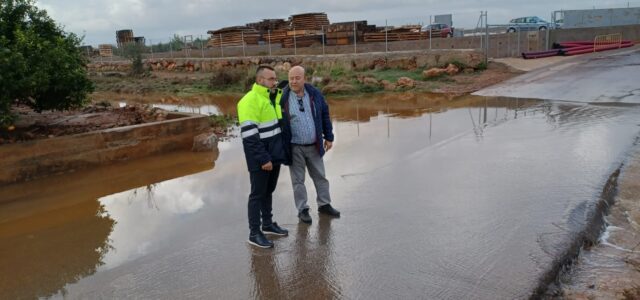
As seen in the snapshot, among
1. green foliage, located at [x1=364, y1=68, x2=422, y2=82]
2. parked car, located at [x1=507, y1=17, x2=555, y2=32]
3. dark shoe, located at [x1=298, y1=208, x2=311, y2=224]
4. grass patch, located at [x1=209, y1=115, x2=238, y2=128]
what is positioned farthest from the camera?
parked car, located at [x1=507, y1=17, x2=555, y2=32]

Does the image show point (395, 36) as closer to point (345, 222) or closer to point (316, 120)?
point (316, 120)

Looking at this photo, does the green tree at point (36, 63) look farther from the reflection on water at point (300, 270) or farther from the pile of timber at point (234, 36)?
the pile of timber at point (234, 36)

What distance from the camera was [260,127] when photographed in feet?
15.2

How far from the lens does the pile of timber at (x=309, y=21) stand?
32.9 meters

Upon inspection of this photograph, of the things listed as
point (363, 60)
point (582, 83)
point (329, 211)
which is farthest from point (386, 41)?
point (329, 211)

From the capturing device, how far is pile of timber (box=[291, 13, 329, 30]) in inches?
1294

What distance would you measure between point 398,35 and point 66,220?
921 inches

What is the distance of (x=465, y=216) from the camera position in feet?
16.8

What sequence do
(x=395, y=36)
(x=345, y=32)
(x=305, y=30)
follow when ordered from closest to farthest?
(x=395, y=36) < (x=345, y=32) < (x=305, y=30)

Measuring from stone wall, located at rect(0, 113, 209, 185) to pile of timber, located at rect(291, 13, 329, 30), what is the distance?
24.0 meters

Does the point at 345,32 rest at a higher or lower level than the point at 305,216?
higher

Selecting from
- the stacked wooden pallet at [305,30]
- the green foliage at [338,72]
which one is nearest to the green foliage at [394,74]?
the green foliage at [338,72]

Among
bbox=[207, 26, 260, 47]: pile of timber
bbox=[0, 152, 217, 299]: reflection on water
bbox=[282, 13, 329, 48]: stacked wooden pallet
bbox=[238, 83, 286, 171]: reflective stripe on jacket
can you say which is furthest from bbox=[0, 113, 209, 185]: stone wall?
bbox=[207, 26, 260, 47]: pile of timber

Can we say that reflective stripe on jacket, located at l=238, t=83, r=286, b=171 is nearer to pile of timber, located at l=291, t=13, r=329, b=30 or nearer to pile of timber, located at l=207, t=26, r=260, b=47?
pile of timber, located at l=291, t=13, r=329, b=30
